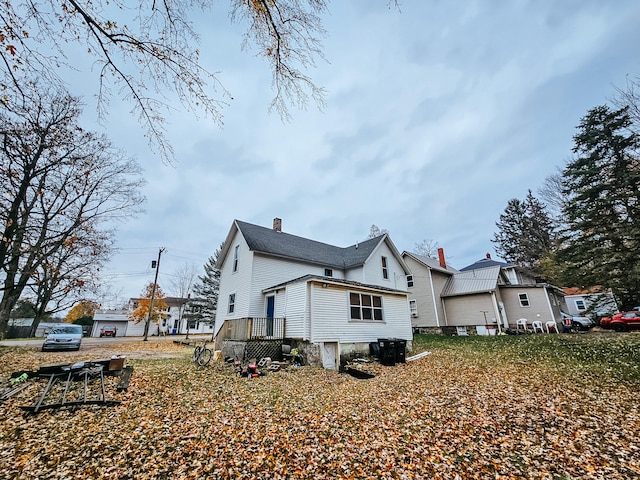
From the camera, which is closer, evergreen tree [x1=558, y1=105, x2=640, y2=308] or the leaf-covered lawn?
the leaf-covered lawn

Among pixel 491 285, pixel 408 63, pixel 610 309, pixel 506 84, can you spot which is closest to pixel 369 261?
pixel 491 285

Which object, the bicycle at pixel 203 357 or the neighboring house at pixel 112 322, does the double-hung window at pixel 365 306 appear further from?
the neighboring house at pixel 112 322

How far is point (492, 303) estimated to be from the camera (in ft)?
65.1

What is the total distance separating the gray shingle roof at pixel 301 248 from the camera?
1566cm

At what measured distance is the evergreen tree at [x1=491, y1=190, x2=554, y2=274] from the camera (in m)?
33.4

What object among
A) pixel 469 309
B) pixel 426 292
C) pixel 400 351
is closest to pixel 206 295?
pixel 426 292

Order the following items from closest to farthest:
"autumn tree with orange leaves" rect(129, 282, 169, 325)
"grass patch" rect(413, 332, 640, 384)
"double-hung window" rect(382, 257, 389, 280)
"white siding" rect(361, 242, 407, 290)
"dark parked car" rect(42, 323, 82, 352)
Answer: "grass patch" rect(413, 332, 640, 384) → "dark parked car" rect(42, 323, 82, 352) → "white siding" rect(361, 242, 407, 290) → "double-hung window" rect(382, 257, 389, 280) → "autumn tree with orange leaves" rect(129, 282, 169, 325)

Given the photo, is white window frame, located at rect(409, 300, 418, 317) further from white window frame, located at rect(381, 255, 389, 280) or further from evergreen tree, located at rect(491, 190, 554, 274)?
evergreen tree, located at rect(491, 190, 554, 274)

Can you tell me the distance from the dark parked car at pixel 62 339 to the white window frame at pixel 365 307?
51.6 feet

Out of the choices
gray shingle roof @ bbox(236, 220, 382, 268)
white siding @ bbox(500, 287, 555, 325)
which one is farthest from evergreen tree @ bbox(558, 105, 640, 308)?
gray shingle roof @ bbox(236, 220, 382, 268)

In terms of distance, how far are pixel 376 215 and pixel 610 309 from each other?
23.5m

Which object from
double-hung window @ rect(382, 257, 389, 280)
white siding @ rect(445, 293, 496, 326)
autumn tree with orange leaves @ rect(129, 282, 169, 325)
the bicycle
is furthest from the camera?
autumn tree with orange leaves @ rect(129, 282, 169, 325)

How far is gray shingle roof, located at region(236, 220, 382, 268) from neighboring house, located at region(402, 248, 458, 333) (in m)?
5.78

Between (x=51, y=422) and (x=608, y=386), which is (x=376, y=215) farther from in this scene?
(x=51, y=422)
